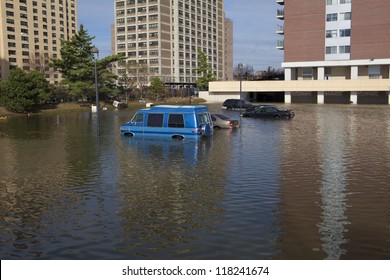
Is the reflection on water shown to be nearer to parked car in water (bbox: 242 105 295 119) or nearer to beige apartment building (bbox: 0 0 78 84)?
parked car in water (bbox: 242 105 295 119)

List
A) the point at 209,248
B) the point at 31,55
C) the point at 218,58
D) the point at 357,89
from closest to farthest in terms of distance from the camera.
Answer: the point at 209,248 < the point at 357,89 < the point at 31,55 < the point at 218,58

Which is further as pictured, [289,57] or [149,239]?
[289,57]

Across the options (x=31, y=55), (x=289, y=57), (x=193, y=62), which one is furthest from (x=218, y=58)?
(x=289, y=57)

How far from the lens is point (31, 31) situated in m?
140

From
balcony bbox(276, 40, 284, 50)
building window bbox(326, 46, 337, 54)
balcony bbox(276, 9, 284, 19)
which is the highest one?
balcony bbox(276, 9, 284, 19)

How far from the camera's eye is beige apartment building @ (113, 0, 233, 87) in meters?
142

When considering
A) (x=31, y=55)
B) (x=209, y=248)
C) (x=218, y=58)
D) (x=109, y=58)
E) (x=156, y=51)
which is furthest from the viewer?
(x=218, y=58)

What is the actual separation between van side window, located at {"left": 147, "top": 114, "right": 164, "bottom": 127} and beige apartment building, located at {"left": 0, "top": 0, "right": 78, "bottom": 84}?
101m

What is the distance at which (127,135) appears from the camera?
27953mm

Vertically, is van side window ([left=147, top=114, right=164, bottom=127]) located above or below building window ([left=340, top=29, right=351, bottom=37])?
below

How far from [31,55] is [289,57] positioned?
290 feet

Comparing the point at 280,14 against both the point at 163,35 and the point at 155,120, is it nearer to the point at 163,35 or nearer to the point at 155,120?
the point at 163,35

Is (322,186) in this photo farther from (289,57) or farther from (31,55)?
(31,55)

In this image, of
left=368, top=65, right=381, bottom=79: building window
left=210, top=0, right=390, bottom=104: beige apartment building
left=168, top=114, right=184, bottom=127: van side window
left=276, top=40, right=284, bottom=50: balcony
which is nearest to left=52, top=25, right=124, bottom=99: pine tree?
left=210, top=0, right=390, bottom=104: beige apartment building
